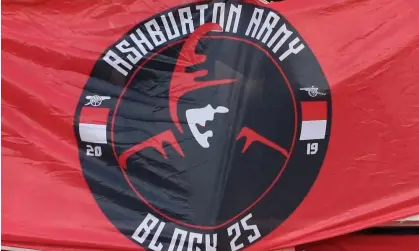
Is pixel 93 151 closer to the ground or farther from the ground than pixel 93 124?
closer to the ground

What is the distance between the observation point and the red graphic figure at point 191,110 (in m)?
2.58

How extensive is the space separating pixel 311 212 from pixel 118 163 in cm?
78

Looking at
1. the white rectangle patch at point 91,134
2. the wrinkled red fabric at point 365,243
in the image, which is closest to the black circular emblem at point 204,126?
the white rectangle patch at point 91,134

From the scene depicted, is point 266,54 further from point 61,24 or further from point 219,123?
point 61,24

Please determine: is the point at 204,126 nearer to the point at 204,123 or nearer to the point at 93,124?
the point at 204,123

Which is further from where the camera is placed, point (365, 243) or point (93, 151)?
point (365, 243)

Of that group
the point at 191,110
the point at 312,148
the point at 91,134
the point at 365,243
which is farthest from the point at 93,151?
the point at 365,243

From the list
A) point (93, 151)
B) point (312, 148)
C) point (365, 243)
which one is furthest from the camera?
point (365, 243)

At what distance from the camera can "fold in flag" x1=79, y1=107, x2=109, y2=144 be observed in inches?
101

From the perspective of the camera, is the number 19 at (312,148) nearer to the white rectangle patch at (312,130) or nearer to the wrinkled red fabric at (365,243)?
the white rectangle patch at (312,130)

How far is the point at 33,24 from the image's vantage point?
263cm

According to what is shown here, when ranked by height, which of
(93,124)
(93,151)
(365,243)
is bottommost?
(365,243)

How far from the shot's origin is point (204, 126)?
2.60 m

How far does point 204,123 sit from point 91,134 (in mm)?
437
